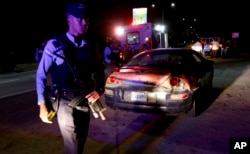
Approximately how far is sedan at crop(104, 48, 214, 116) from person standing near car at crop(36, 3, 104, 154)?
11.1ft

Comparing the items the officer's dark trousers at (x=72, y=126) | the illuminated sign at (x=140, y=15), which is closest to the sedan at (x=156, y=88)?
the officer's dark trousers at (x=72, y=126)

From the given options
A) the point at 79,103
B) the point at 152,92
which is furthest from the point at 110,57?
the point at 79,103

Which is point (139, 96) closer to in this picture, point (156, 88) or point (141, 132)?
point (156, 88)

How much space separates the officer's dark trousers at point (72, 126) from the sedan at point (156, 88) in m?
3.37

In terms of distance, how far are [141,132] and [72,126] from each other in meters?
3.23

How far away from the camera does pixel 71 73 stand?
3543mm

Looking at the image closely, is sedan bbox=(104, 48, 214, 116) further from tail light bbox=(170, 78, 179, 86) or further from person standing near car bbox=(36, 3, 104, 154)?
person standing near car bbox=(36, 3, 104, 154)

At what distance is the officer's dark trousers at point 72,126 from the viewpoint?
3615 millimetres

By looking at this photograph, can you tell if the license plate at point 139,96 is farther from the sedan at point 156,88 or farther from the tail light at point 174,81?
the tail light at point 174,81

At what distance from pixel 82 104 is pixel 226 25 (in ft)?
260

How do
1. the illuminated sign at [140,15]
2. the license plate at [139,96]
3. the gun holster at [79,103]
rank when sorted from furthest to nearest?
the illuminated sign at [140,15]
the license plate at [139,96]
the gun holster at [79,103]

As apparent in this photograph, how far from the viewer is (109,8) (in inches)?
2157

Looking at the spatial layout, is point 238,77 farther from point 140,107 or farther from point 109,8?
point 109,8

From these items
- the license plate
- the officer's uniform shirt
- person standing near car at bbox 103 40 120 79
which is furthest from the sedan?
the officer's uniform shirt
